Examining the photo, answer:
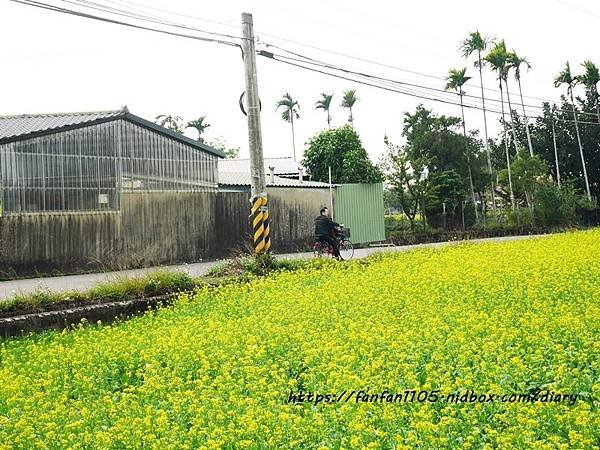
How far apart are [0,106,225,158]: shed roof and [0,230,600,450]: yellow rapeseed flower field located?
23.4 feet

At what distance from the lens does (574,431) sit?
4.15 metres

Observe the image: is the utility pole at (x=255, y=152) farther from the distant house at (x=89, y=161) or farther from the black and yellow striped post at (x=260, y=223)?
the distant house at (x=89, y=161)

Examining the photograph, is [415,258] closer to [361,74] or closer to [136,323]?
[361,74]

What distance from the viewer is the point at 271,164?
3597 centimetres

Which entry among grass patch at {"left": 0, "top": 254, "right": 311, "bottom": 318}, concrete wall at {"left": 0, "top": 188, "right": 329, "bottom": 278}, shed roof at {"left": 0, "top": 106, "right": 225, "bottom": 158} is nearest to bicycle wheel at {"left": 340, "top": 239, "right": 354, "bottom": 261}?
concrete wall at {"left": 0, "top": 188, "right": 329, "bottom": 278}

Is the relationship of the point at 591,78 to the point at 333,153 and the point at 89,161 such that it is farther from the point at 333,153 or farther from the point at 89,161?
the point at 89,161

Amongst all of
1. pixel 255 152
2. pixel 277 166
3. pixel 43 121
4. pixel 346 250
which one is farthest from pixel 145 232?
pixel 277 166

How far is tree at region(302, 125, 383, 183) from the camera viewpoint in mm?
30061

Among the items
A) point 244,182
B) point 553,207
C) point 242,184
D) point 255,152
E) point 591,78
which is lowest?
point 553,207

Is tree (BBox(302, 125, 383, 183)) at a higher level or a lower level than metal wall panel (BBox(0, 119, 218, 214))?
higher

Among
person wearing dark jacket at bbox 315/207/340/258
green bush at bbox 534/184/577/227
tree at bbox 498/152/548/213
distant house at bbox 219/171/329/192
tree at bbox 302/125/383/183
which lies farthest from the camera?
tree at bbox 498/152/548/213

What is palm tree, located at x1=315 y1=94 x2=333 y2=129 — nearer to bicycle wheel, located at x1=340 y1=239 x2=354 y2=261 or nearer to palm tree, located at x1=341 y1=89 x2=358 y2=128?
palm tree, located at x1=341 y1=89 x2=358 y2=128

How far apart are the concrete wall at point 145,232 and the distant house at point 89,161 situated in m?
0.32

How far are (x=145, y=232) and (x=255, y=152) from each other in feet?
16.2
